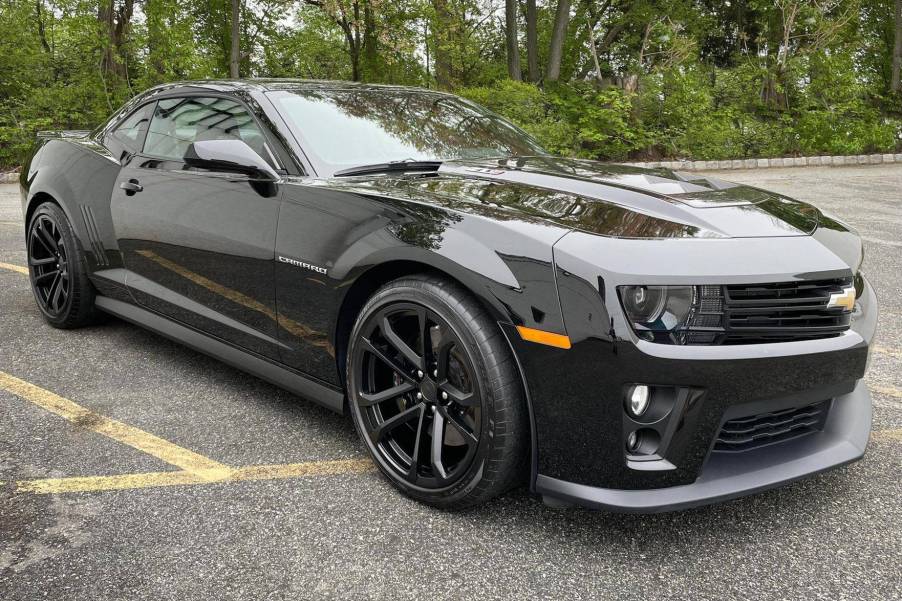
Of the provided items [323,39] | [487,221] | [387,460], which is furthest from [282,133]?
[323,39]

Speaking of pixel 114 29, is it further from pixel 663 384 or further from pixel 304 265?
pixel 663 384

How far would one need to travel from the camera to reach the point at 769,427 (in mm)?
2236

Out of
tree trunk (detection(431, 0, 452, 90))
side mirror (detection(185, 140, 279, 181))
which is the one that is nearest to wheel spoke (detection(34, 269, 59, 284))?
side mirror (detection(185, 140, 279, 181))

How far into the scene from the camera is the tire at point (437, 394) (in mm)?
2225

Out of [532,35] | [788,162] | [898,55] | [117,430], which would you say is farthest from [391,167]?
[898,55]

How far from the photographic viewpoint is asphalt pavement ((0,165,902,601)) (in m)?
2.07

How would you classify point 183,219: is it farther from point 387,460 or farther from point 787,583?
point 787,583

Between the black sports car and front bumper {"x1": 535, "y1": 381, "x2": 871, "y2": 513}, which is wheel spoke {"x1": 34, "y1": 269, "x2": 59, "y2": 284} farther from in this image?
front bumper {"x1": 535, "y1": 381, "x2": 871, "y2": 513}

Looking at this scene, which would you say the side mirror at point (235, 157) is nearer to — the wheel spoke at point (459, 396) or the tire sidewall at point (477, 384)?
the tire sidewall at point (477, 384)

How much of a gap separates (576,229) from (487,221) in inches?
11.1

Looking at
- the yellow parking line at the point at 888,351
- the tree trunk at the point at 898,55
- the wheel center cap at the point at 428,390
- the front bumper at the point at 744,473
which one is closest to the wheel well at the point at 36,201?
the wheel center cap at the point at 428,390

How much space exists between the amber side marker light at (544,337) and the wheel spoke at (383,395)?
51 cm

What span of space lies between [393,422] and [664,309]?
39.1 inches

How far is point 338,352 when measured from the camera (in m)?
2.76
